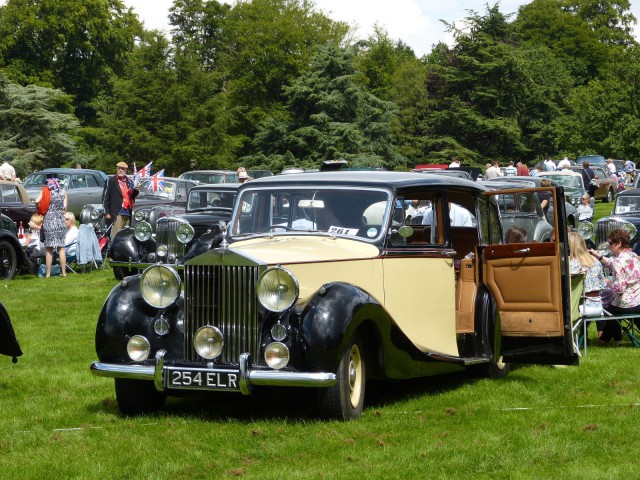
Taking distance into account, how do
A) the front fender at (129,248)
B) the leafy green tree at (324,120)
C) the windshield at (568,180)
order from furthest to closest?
the leafy green tree at (324,120) < the windshield at (568,180) < the front fender at (129,248)

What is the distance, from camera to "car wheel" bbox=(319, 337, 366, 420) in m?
8.02

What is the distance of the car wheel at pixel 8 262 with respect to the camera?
771 inches

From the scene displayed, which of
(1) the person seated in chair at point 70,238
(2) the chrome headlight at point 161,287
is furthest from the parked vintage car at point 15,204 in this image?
(2) the chrome headlight at point 161,287

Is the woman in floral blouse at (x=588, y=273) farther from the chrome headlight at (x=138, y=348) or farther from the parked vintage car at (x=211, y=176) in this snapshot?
the parked vintage car at (x=211, y=176)

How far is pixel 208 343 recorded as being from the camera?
8.09m

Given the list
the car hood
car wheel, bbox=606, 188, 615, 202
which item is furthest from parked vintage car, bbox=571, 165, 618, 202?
the car hood

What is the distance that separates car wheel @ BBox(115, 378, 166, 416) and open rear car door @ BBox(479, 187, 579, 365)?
335cm

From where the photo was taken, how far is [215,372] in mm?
7945

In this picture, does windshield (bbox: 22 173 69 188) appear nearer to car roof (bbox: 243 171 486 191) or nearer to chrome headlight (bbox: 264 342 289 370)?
car roof (bbox: 243 171 486 191)

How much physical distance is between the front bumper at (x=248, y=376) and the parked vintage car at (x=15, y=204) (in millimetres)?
16963

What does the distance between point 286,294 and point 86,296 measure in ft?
32.8

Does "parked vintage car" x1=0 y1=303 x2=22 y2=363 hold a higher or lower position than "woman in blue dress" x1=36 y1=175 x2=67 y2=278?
lower

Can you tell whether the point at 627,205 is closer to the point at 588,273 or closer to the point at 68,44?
the point at 588,273

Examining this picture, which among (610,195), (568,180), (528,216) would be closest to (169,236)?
(528,216)
